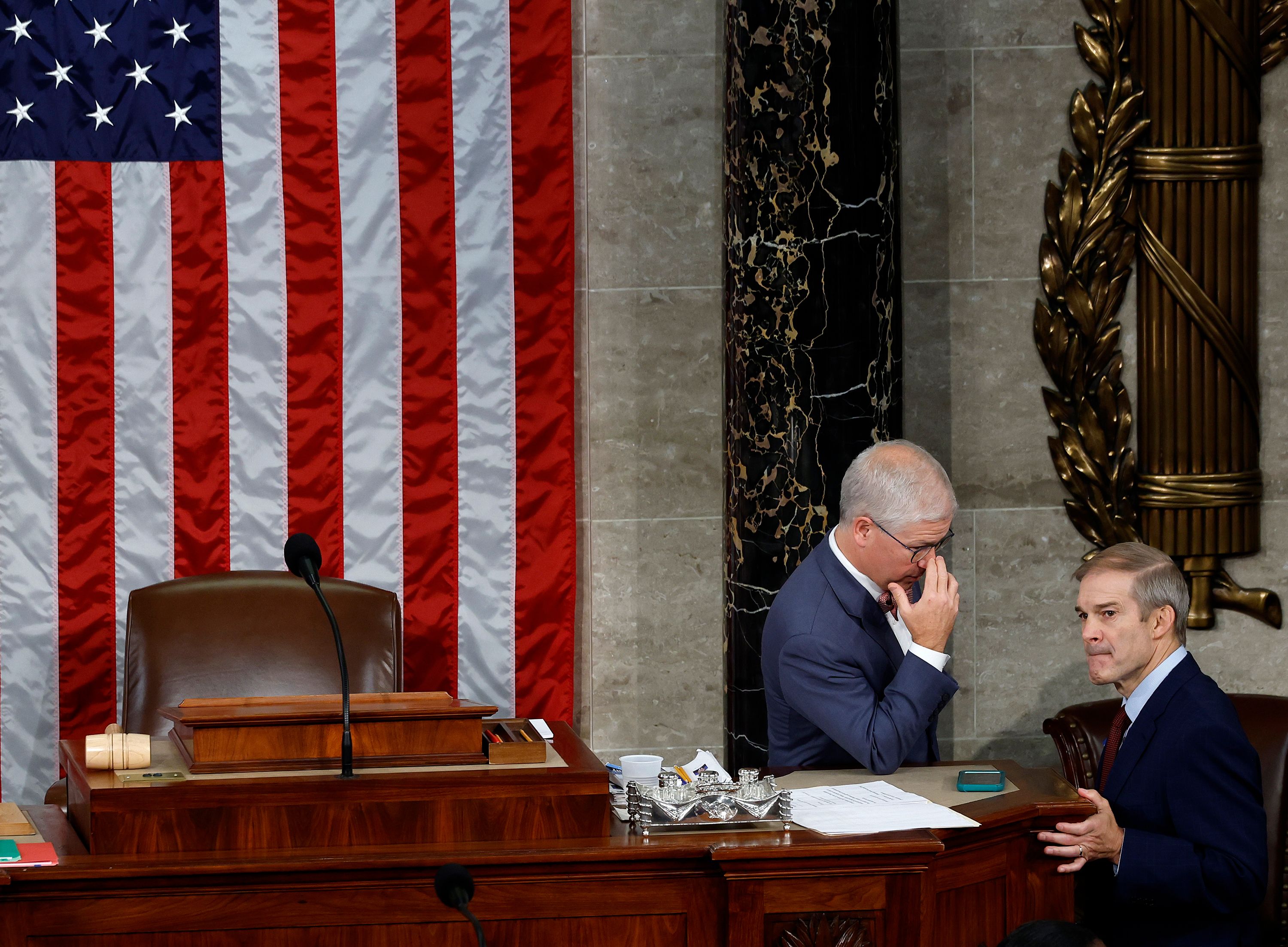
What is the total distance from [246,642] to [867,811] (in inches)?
91.1

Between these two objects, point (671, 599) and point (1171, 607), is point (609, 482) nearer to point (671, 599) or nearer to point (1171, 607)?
point (671, 599)

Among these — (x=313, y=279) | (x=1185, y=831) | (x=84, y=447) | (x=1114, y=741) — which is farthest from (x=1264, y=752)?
(x=84, y=447)

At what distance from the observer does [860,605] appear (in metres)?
3.29

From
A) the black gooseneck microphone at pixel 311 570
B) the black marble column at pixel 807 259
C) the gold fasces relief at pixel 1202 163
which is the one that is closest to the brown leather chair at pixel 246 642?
the black marble column at pixel 807 259

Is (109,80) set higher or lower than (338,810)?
higher

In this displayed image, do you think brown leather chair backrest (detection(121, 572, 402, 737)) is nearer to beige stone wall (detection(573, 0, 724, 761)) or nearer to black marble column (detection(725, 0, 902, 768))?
beige stone wall (detection(573, 0, 724, 761))

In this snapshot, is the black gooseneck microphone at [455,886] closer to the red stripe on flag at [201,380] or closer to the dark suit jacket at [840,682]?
the dark suit jacket at [840,682]

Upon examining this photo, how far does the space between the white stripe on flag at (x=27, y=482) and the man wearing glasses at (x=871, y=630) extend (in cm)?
256

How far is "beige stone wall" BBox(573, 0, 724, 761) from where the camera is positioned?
16.4 feet

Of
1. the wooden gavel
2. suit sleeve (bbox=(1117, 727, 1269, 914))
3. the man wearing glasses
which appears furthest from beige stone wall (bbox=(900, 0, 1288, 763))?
the wooden gavel

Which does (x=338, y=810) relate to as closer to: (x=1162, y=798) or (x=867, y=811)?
(x=867, y=811)

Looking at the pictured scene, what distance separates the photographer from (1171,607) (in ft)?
10.2

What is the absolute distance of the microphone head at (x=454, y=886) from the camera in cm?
203

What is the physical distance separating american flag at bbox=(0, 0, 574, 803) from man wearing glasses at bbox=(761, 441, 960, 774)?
1711 mm
